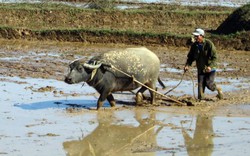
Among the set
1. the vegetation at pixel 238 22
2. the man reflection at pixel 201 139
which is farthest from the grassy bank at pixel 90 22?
the man reflection at pixel 201 139

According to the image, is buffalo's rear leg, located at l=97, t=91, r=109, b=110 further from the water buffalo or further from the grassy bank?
the grassy bank

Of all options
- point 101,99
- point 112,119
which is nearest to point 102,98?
point 101,99

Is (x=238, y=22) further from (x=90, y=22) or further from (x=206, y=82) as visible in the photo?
(x=206, y=82)

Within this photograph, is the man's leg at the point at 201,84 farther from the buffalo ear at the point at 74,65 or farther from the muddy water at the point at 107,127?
the buffalo ear at the point at 74,65

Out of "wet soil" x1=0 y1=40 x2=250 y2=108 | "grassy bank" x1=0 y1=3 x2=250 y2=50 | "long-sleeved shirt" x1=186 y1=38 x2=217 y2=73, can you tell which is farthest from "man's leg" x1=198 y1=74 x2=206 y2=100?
"grassy bank" x1=0 y1=3 x2=250 y2=50

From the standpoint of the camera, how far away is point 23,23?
22766mm

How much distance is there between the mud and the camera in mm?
8461

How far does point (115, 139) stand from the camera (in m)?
9.04

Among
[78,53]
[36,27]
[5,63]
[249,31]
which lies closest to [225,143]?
[5,63]

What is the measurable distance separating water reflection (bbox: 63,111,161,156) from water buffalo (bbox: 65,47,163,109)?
63 centimetres

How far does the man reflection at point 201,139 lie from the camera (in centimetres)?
828

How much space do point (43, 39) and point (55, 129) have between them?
1125 cm

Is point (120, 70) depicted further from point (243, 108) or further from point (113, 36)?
point (113, 36)

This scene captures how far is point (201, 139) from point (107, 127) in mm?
1500
